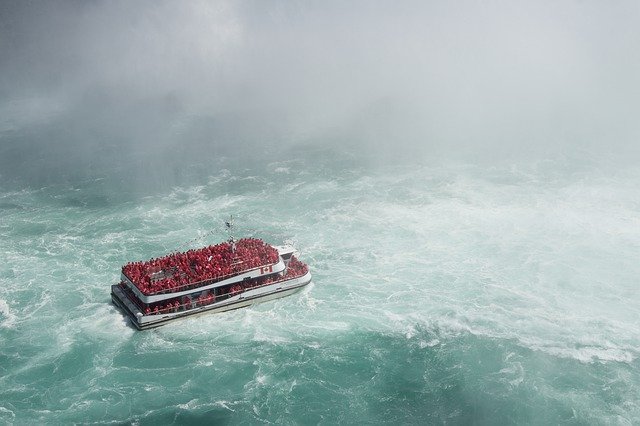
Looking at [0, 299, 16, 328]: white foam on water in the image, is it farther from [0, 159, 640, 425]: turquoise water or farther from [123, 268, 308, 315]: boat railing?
[123, 268, 308, 315]: boat railing

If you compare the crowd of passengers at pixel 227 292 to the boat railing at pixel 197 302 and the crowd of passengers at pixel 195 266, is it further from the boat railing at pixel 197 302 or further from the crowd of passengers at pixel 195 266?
the crowd of passengers at pixel 195 266

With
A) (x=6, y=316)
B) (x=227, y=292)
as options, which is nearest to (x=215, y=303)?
(x=227, y=292)

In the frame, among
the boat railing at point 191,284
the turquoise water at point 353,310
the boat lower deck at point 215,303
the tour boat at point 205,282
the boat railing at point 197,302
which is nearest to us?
the turquoise water at point 353,310

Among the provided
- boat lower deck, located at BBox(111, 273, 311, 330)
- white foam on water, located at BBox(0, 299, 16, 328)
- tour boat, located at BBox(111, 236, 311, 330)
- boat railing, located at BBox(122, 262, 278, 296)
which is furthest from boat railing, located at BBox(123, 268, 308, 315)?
white foam on water, located at BBox(0, 299, 16, 328)

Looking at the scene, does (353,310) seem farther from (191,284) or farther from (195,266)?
(195,266)

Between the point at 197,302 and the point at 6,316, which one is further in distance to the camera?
the point at 6,316

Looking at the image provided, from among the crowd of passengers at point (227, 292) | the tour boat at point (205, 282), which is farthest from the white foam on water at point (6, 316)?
the crowd of passengers at point (227, 292)
